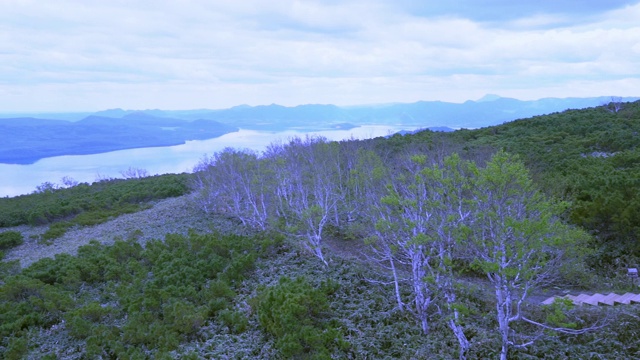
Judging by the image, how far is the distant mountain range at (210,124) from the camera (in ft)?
343

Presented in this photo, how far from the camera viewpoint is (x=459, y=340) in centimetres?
754

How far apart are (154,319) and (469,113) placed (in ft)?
406

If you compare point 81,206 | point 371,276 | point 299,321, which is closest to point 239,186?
point 371,276

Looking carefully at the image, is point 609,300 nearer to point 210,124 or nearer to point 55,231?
point 55,231

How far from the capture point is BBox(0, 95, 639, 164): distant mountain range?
105 meters

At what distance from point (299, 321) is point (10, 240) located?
1891 centimetres

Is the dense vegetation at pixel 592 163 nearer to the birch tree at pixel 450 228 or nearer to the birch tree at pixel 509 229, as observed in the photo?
the birch tree at pixel 450 228

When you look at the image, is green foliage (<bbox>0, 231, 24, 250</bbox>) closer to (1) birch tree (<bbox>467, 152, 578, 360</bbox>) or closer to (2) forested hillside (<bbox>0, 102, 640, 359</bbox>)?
(2) forested hillside (<bbox>0, 102, 640, 359</bbox>)

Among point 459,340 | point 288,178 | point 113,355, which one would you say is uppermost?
point 288,178

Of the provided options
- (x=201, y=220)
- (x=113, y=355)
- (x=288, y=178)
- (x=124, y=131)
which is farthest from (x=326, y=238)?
(x=124, y=131)

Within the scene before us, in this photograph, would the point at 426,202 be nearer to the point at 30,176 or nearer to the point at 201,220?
the point at 201,220

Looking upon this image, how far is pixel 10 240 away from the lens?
20.5 metres

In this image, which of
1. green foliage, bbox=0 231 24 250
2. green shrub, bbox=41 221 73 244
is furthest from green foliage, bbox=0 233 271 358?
green foliage, bbox=0 231 24 250

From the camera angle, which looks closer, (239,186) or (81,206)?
(239,186)
